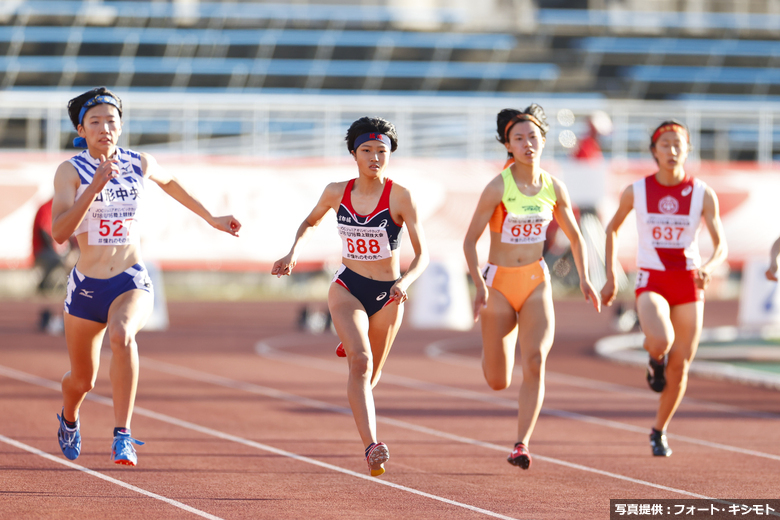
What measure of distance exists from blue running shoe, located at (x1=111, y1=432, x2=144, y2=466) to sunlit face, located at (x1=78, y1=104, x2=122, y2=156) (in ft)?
5.47

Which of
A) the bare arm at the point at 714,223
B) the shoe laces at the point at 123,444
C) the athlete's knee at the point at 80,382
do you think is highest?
the bare arm at the point at 714,223

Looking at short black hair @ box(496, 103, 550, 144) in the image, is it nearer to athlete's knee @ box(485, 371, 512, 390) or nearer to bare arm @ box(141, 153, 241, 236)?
athlete's knee @ box(485, 371, 512, 390)

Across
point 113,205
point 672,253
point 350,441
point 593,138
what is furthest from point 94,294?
point 593,138

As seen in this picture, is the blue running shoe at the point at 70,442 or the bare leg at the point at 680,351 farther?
the bare leg at the point at 680,351

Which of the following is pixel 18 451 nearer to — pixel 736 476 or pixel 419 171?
pixel 736 476

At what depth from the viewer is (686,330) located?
25.1ft

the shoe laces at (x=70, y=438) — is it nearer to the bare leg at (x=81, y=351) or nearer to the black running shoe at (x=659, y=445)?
the bare leg at (x=81, y=351)

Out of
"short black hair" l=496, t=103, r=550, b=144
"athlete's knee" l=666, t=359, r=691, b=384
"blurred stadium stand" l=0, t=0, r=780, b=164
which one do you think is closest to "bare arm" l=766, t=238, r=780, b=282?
"athlete's knee" l=666, t=359, r=691, b=384

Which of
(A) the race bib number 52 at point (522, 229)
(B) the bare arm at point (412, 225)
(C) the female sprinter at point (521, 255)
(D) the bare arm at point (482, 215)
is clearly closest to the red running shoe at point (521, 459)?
(C) the female sprinter at point (521, 255)

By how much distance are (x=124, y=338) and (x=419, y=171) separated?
16.2 metres

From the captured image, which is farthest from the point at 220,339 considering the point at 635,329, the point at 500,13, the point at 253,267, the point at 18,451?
the point at 500,13

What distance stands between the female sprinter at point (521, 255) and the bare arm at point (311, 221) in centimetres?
95

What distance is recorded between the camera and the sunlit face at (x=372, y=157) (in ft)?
21.3

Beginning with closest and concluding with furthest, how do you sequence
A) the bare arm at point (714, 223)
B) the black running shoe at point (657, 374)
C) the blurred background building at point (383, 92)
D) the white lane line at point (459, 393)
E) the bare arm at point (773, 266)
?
1. the bare arm at point (773, 266)
2. the bare arm at point (714, 223)
3. the black running shoe at point (657, 374)
4. the white lane line at point (459, 393)
5. the blurred background building at point (383, 92)
